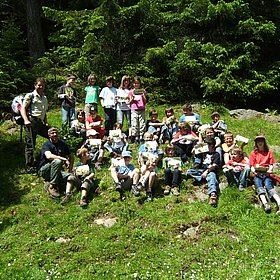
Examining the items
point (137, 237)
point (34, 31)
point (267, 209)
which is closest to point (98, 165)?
point (137, 237)

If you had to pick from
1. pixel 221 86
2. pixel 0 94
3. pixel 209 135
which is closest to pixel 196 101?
pixel 221 86

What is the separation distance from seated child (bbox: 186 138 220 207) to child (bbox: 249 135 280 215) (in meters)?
0.74

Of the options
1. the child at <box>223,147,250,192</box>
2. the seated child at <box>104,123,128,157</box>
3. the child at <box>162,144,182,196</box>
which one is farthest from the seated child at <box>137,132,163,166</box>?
the child at <box>223,147,250,192</box>

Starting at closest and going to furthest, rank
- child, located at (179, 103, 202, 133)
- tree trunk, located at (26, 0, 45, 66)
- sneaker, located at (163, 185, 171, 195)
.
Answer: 1. sneaker, located at (163, 185, 171, 195)
2. child, located at (179, 103, 202, 133)
3. tree trunk, located at (26, 0, 45, 66)

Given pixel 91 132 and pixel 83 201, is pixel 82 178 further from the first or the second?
pixel 91 132

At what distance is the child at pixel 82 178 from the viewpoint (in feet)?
25.2

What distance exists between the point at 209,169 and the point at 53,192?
3.31m

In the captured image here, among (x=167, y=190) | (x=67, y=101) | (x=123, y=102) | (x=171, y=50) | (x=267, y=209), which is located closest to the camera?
(x=267, y=209)

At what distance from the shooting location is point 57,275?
5.79 m

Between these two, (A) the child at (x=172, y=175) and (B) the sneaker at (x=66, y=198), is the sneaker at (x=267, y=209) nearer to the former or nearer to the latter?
(A) the child at (x=172, y=175)

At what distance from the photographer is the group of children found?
25.1 feet

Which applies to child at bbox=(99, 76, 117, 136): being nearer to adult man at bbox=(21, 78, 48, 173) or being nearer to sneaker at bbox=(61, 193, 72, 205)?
adult man at bbox=(21, 78, 48, 173)

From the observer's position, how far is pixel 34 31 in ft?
54.0

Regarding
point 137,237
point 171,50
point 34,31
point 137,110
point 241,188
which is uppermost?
point 34,31
